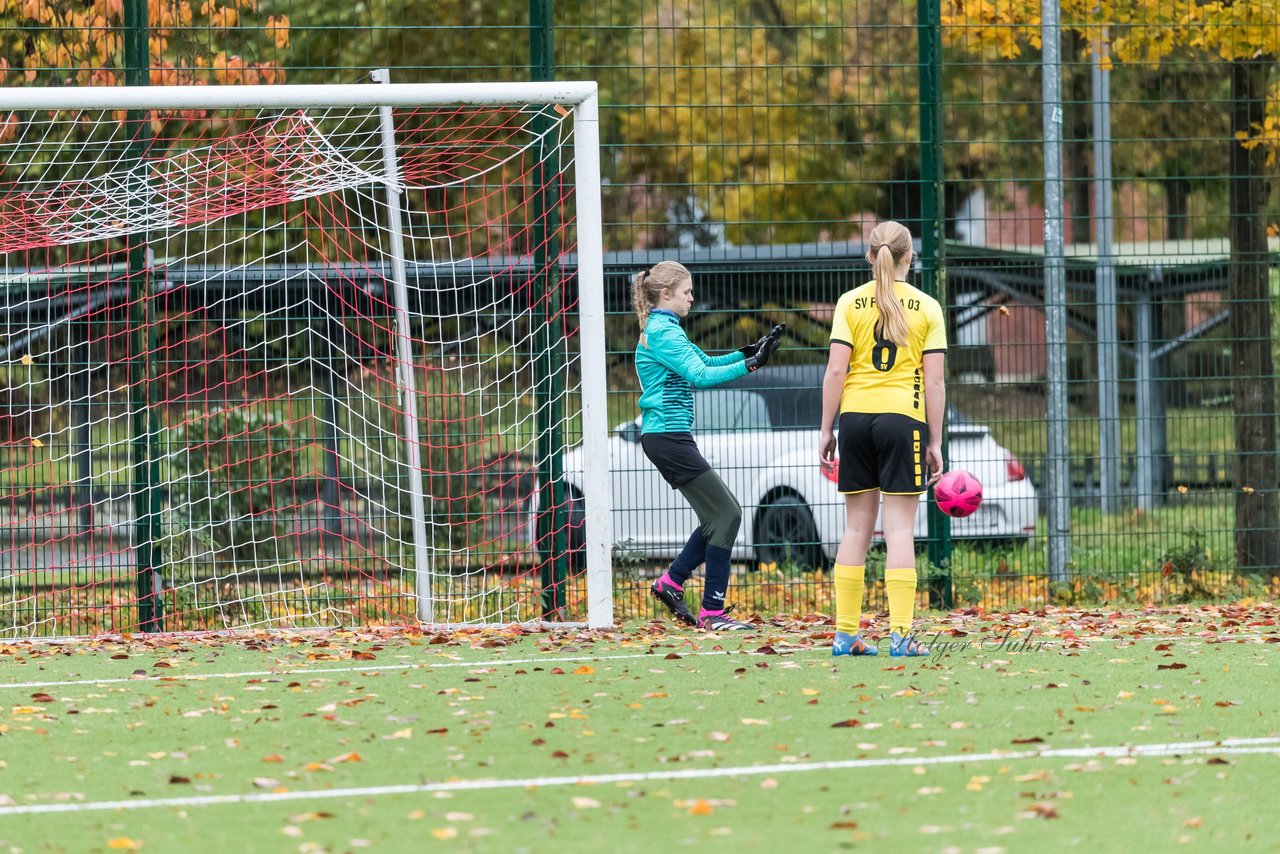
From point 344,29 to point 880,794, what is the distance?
6.06m

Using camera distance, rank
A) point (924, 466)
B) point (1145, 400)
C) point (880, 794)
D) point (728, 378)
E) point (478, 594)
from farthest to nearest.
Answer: point (1145, 400) < point (478, 594) < point (728, 378) < point (924, 466) < point (880, 794)

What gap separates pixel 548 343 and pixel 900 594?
2.87m

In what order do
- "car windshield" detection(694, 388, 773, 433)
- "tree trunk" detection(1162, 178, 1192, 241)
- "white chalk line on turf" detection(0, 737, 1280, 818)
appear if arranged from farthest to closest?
1. "tree trunk" detection(1162, 178, 1192, 241)
2. "car windshield" detection(694, 388, 773, 433)
3. "white chalk line on turf" detection(0, 737, 1280, 818)

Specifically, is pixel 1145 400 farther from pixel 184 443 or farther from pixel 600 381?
pixel 184 443

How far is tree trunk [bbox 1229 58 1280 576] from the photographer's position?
9875 mm

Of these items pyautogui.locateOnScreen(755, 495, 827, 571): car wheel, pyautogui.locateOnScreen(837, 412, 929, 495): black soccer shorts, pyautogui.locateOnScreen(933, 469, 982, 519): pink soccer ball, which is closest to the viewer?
pyautogui.locateOnScreen(837, 412, 929, 495): black soccer shorts

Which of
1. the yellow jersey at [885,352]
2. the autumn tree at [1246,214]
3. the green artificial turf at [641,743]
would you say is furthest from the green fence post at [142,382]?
the autumn tree at [1246,214]

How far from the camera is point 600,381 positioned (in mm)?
8039

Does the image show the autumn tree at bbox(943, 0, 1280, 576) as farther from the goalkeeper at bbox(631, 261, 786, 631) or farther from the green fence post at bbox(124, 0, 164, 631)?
the green fence post at bbox(124, 0, 164, 631)

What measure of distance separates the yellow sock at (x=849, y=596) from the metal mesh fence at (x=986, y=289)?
230cm

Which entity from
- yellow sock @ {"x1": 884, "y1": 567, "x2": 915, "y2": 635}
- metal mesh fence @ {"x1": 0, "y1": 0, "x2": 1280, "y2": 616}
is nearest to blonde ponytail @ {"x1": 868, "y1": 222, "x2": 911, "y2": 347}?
yellow sock @ {"x1": 884, "y1": 567, "x2": 915, "y2": 635}

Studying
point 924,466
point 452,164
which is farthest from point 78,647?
point 924,466

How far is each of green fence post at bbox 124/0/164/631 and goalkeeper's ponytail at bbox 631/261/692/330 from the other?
274 centimetres

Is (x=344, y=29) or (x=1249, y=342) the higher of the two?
(x=344, y=29)
